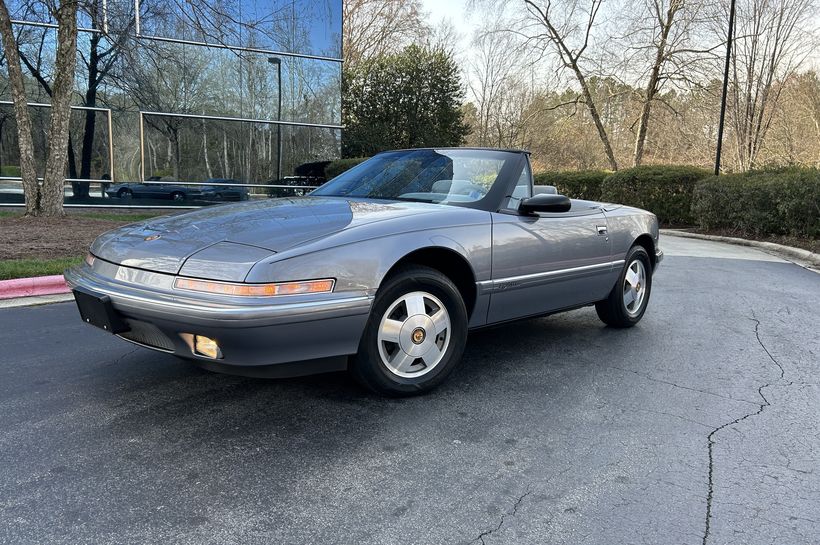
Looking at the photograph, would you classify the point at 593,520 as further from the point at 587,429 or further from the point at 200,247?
the point at 200,247

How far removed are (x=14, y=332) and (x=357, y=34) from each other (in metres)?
35.4

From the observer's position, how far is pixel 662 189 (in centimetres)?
1683

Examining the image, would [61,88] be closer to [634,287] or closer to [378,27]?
[634,287]

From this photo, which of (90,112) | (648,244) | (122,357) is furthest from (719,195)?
(90,112)

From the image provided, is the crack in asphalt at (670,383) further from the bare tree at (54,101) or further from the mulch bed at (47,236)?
the bare tree at (54,101)

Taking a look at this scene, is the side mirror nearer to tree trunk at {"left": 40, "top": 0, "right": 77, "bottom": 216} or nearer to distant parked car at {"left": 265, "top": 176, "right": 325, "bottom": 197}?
tree trunk at {"left": 40, "top": 0, "right": 77, "bottom": 216}

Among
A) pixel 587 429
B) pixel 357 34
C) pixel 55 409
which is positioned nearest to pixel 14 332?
pixel 55 409

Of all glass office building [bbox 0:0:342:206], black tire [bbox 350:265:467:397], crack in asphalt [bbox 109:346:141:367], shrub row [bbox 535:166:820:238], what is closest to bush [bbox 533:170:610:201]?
shrub row [bbox 535:166:820:238]

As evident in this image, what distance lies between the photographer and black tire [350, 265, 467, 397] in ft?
10.5

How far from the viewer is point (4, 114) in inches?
538

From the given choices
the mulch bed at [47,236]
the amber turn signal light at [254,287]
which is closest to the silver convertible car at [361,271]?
the amber turn signal light at [254,287]

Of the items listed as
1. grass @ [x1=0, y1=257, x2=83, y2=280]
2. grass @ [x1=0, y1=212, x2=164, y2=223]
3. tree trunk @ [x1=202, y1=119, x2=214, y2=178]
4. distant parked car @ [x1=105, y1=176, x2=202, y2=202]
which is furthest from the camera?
tree trunk @ [x1=202, y1=119, x2=214, y2=178]

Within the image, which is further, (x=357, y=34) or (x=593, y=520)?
(x=357, y=34)

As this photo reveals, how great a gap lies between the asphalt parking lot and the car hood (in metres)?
0.82
